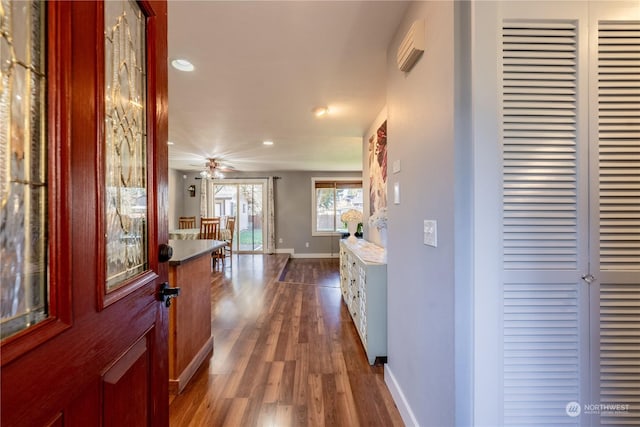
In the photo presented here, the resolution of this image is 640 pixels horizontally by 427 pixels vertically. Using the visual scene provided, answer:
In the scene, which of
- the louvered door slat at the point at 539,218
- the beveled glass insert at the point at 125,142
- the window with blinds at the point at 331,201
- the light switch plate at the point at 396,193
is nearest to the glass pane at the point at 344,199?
the window with blinds at the point at 331,201

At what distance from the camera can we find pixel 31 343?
486mm

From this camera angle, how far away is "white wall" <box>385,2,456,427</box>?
3.65 feet

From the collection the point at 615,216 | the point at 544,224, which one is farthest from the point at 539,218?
the point at 615,216

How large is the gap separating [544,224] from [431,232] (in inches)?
16.6

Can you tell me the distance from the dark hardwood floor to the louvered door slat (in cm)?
81

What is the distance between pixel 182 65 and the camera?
6.88 feet

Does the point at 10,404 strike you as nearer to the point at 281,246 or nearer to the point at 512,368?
the point at 512,368

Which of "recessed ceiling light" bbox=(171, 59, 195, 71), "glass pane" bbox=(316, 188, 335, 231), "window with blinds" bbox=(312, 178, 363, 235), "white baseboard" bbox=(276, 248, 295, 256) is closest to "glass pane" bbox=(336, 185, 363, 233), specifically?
"window with blinds" bbox=(312, 178, 363, 235)

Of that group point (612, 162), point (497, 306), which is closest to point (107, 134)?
point (497, 306)

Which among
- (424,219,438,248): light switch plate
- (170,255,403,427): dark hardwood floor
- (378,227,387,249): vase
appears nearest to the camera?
(424,219,438,248): light switch plate

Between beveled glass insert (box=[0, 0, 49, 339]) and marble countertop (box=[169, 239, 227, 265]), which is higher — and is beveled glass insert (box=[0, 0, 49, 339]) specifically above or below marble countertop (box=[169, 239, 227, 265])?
above
